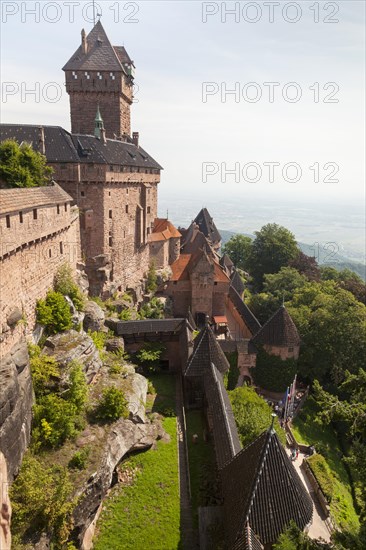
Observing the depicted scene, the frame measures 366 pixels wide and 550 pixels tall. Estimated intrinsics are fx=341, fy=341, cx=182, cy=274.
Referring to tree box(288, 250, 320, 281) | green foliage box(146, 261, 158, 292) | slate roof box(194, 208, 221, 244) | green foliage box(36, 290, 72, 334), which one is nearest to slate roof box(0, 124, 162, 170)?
green foliage box(36, 290, 72, 334)

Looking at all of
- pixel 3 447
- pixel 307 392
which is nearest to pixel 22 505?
pixel 3 447

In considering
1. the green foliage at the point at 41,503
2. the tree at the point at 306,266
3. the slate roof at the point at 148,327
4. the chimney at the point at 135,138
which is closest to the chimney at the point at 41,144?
the chimney at the point at 135,138

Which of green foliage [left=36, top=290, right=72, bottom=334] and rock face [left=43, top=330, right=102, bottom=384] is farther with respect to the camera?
green foliage [left=36, top=290, right=72, bottom=334]

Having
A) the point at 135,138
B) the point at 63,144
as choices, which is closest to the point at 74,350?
the point at 63,144

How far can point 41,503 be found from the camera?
12875 millimetres

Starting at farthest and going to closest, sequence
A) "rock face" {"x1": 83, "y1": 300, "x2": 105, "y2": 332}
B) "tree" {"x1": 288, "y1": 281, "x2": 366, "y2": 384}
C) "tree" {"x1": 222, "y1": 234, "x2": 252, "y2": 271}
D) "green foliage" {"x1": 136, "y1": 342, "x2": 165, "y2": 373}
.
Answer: "tree" {"x1": 222, "y1": 234, "x2": 252, "y2": 271}, "tree" {"x1": 288, "y1": 281, "x2": 366, "y2": 384}, "green foliage" {"x1": 136, "y1": 342, "x2": 165, "y2": 373}, "rock face" {"x1": 83, "y1": 300, "x2": 105, "y2": 332}

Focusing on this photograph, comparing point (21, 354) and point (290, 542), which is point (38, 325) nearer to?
point (21, 354)

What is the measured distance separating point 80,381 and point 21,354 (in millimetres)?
3351

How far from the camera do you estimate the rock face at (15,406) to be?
13.3m

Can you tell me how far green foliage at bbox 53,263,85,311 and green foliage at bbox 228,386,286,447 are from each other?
12472 mm

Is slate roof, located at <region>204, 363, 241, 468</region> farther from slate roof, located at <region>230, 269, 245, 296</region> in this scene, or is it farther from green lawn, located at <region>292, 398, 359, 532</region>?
slate roof, located at <region>230, 269, 245, 296</region>

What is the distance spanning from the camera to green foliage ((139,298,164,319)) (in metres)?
35.1

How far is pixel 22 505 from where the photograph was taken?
41.9 ft

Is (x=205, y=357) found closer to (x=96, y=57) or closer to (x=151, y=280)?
(x=151, y=280)
